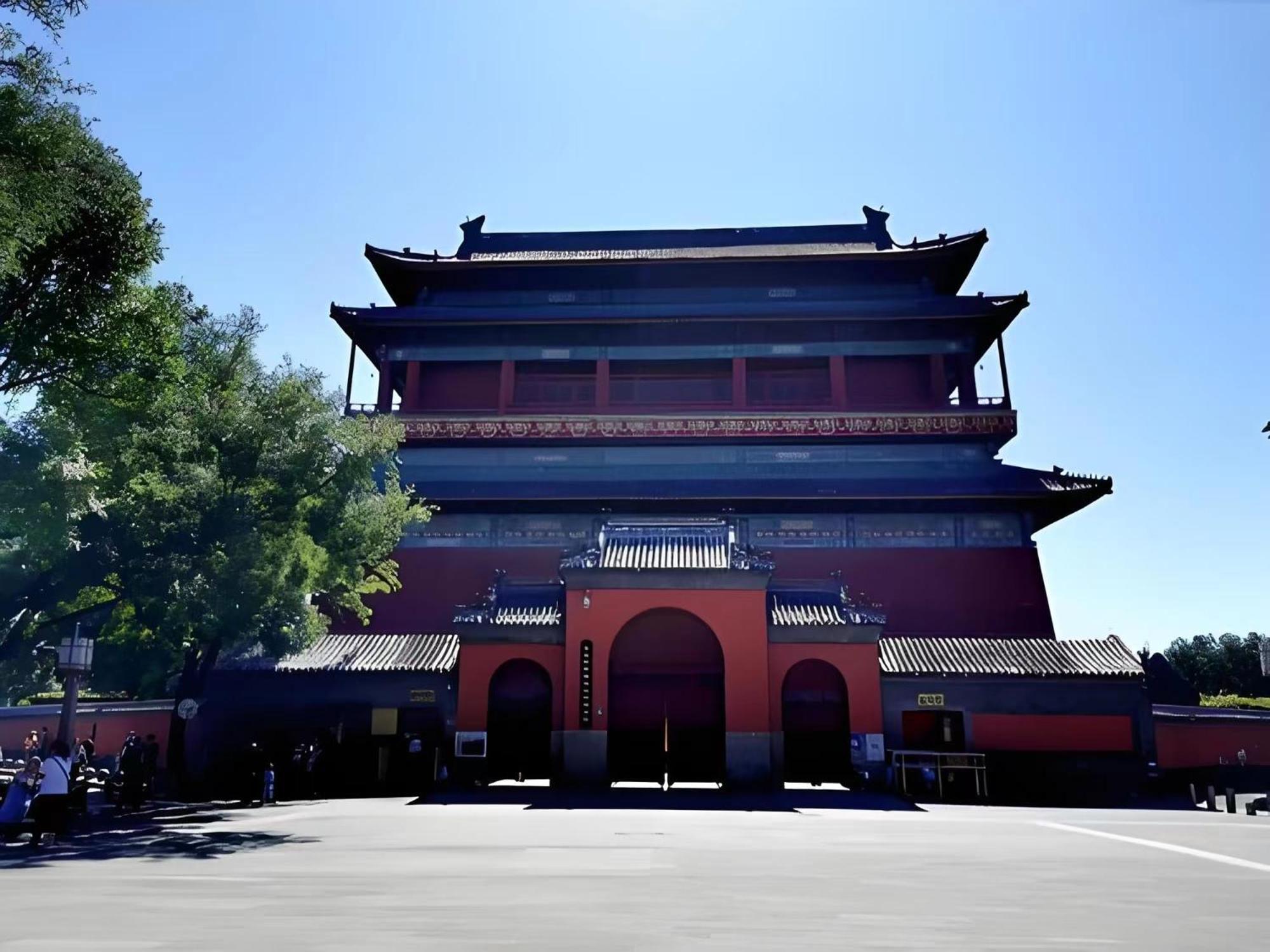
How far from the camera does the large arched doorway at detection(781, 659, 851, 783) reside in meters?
22.8

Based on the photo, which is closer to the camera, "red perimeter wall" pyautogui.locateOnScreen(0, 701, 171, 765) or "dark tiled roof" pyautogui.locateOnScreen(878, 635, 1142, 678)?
"dark tiled roof" pyautogui.locateOnScreen(878, 635, 1142, 678)

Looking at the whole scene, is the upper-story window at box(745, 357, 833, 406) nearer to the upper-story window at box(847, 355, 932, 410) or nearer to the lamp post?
the upper-story window at box(847, 355, 932, 410)

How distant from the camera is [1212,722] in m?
23.9

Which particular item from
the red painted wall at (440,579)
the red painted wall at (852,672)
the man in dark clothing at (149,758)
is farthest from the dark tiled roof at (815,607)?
the man in dark clothing at (149,758)

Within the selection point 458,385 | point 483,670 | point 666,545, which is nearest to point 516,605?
point 483,670

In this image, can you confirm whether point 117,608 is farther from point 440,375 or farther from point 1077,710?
point 1077,710

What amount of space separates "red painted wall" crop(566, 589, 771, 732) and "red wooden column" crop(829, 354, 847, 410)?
10.7 metres

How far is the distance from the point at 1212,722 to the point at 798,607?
11.0 metres

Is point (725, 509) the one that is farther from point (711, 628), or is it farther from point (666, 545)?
point (711, 628)

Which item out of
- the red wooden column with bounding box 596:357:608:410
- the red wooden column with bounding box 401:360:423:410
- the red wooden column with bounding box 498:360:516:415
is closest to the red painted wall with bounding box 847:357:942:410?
the red wooden column with bounding box 596:357:608:410

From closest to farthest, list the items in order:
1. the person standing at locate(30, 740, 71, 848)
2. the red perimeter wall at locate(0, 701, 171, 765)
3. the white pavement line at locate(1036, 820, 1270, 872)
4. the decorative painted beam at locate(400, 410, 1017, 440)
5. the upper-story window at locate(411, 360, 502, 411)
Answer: the white pavement line at locate(1036, 820, 1270, 872)
the person standing at locate(30, 740, 71, 848)
the red perimeter wall at locate(0, 701, 171, 765)
the decorative painted beam at locate(400, 410, 1017, 440)
the upper-story window at locate(411, 360, 502, 411)

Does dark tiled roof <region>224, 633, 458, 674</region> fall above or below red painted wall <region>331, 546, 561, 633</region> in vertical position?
below

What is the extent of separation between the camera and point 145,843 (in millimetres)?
11523

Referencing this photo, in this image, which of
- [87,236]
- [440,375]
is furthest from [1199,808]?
[440,375]
